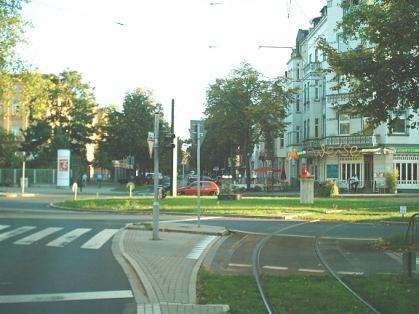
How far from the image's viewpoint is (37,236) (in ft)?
54.9

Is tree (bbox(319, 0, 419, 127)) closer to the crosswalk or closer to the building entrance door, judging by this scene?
the crosswalk

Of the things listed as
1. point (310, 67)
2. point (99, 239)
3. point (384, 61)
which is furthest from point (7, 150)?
point (384, 61)

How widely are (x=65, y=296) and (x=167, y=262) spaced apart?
382cm

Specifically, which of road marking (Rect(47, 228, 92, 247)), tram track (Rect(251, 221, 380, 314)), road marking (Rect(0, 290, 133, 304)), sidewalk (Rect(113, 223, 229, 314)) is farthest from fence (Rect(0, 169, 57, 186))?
road marking (Rect(0, 290, 133, 304))

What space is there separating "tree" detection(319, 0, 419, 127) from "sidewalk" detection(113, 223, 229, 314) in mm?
6082

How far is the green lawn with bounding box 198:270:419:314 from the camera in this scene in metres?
7.93

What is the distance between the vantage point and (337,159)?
2199 inches

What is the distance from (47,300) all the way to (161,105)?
2668 inches

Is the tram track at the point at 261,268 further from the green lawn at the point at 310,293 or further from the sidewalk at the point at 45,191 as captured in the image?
the sidewalk at the point at 45,191

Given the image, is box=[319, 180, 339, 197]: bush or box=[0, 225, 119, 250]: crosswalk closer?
box=[0, 225, 119, 250]: crosswalk

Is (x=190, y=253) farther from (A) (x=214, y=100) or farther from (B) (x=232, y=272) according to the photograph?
(A) (x=214, y=100)

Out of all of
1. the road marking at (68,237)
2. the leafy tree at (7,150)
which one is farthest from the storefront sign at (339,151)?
the road marking at (68,237)

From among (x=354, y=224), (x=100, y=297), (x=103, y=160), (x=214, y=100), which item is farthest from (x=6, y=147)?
(x=100, y=297)

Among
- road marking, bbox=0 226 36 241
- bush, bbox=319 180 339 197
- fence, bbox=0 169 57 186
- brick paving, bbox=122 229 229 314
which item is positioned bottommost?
brick paving, bbox=122 229 229 314
